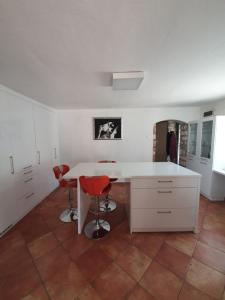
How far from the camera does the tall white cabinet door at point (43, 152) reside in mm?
2934

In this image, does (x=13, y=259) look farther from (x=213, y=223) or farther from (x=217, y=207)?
(x=217, y=207)

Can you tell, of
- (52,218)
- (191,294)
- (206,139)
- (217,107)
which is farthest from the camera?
(217,107)

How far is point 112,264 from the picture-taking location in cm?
152

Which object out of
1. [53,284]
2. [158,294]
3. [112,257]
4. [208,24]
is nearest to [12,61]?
[208,24]

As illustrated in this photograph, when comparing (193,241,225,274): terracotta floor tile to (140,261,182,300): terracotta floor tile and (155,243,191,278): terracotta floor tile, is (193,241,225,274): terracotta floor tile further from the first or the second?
(140,261,182,300): terracotta floor tile

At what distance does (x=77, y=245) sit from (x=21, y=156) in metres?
1.80

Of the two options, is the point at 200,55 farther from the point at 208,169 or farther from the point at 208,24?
the point at 208,169

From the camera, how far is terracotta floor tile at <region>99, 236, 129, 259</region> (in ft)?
5.45

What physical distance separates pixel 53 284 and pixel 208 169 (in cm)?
337

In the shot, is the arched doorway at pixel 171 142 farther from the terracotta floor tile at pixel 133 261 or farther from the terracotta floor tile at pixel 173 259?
the terracotta floor tile at pixel 133 261

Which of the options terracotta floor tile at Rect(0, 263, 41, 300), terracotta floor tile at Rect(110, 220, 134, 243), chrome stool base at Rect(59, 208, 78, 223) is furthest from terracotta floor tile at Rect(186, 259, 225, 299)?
chrome stool base at Rect(59, 208, 78, 223)

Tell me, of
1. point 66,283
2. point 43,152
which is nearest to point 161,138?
point 43,152

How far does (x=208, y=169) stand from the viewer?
2.96m

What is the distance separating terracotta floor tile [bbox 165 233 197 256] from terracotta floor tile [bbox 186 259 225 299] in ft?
0.62
